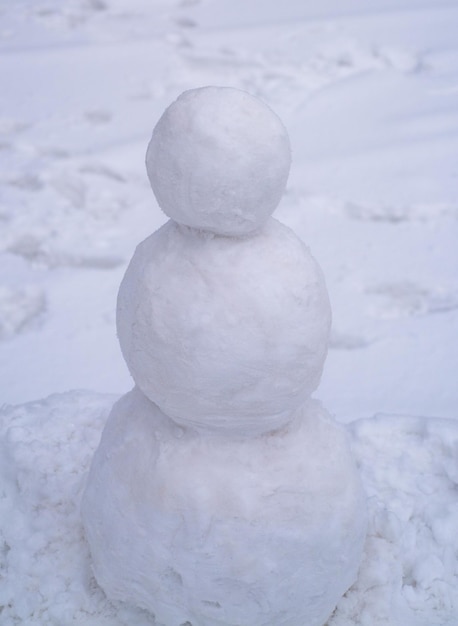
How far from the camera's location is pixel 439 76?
3.42 metres

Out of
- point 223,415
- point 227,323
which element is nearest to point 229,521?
point 223,415

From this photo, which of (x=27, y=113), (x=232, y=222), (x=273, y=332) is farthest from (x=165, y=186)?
(x=27, y=113)

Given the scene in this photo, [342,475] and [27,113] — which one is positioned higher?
[342,475]

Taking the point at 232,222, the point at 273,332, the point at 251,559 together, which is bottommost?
the point at 251,559

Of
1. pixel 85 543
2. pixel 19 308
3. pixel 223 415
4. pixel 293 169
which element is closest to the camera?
pixel 223 415

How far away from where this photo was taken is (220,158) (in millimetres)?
922

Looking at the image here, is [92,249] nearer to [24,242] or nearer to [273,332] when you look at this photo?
[24,242]

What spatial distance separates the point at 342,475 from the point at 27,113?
2.57 metres

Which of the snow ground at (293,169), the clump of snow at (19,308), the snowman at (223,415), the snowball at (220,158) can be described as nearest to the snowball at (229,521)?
the snowman at (223,415)

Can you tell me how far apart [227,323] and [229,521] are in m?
0.28

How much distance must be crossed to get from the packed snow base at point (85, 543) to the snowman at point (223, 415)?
0.24 ft

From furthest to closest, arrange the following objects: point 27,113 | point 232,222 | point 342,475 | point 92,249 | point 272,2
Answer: point 272,2, point 27,113, point 92,249, point 342,475, point 232,222

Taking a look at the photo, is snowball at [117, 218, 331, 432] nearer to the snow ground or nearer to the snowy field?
the snowy field

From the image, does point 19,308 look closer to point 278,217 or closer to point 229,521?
point 278,217
